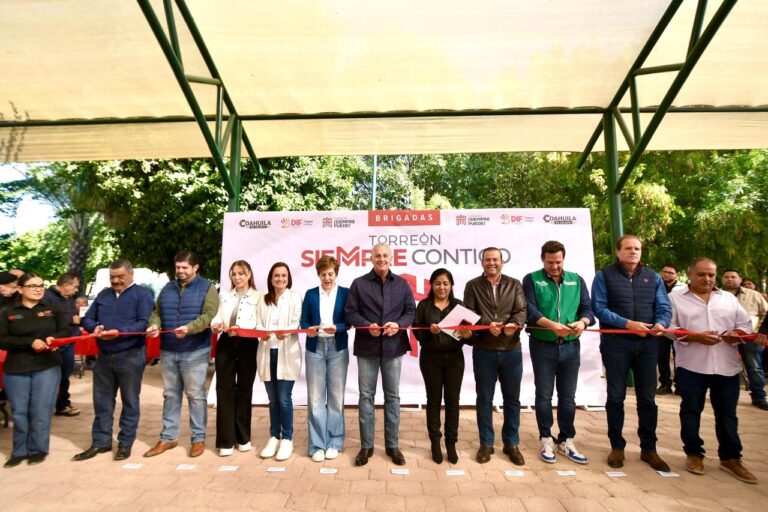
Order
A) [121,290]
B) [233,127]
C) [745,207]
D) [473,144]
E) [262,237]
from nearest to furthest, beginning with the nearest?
[121,290]
[262,237]
[233,127]
[473,144]
[745,207]

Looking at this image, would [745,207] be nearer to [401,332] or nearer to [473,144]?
[473,144]

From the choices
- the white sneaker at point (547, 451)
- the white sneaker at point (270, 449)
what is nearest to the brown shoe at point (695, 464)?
the white sneaker at point (547, 451)

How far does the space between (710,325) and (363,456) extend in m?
2.97

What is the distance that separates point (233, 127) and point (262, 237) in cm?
165

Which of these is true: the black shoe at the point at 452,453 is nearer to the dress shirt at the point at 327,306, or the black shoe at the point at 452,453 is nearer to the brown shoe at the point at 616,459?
the brown shoe at the point at 616,459

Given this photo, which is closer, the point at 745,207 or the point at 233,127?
the point at 233,127

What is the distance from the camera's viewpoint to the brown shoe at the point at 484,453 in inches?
144

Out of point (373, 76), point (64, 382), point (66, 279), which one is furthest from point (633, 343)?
point (66, 279)

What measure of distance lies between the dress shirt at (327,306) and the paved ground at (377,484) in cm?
114

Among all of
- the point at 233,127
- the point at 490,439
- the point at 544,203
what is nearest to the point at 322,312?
the point at 490,439

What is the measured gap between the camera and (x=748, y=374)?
18.9 ft

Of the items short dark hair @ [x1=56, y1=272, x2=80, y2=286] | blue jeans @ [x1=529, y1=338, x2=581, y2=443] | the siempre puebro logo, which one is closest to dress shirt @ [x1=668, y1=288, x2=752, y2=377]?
blue jeans @ [x1=529, y1=338, x2=581, y2=443]

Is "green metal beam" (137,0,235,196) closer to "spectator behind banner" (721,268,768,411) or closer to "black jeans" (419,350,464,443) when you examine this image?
"black jeans" (419,350,464,443)

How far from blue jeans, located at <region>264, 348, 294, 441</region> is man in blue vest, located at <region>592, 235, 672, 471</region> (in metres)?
2.68
